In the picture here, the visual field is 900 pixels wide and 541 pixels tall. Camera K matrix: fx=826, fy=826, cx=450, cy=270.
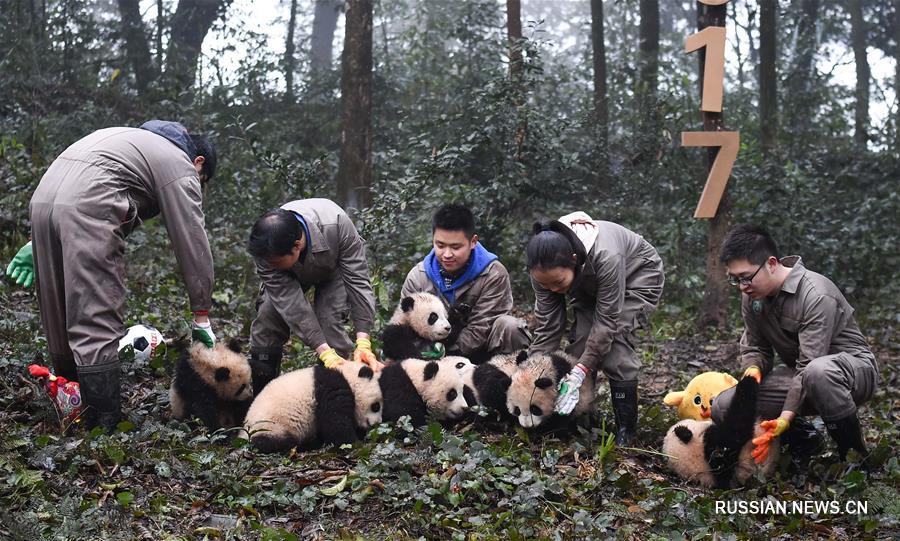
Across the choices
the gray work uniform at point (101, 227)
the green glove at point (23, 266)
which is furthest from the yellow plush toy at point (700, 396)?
the green glove at point (23, 266)

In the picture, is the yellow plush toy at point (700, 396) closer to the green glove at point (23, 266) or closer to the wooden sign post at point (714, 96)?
the wooden sign post at point (714, 96)

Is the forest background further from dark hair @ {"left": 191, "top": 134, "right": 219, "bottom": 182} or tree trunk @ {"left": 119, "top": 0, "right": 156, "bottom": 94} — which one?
dark hair @ {"left": 191, "top": 134, "right": 219, "bottom": 182}

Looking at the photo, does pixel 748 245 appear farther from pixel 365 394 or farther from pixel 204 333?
pixel 204 333

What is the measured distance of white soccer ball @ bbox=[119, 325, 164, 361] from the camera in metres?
6.27

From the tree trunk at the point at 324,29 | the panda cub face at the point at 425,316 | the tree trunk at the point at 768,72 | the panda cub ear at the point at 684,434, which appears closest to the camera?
the panda cub ear at the point at 684,434

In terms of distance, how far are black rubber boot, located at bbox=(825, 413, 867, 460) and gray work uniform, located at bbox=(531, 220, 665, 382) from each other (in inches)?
49.3

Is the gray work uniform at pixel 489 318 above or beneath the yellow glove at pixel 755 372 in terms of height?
above

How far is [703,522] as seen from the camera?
4371mm

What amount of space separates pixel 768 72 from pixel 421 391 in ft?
36.9

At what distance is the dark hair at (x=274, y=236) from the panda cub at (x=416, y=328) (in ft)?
→ 3.80

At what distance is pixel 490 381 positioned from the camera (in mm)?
5543

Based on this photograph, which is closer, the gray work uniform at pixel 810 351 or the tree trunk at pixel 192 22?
the gray work uniform at pixel 810 351

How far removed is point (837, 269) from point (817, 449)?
702 centimetres

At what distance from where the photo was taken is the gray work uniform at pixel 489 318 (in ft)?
21.0
